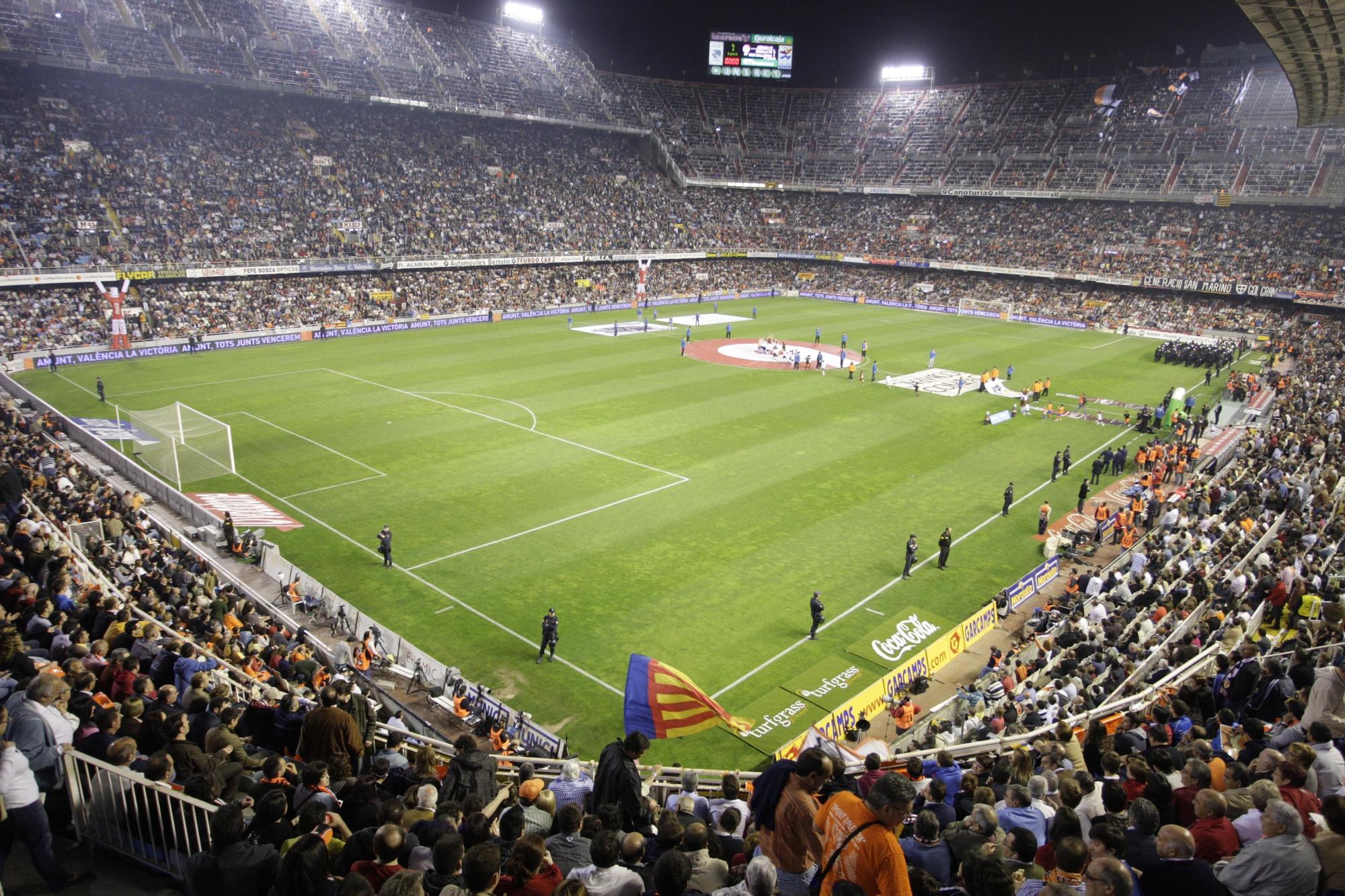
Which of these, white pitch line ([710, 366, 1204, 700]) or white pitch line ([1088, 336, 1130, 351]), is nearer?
white pitch line ([710, 366, 1204, 700])

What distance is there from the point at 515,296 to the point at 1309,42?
53.1 meters

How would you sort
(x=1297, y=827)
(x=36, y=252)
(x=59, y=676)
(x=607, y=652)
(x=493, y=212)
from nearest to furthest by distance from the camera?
1. (x=1297, y=827)
2. (x=59, y=676)
3. (x=607, y=652)
4. (x=36, y=252)
5. (x=493, y=212)

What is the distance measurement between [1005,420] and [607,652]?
90.7 ft

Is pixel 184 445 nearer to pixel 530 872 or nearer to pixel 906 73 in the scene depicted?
pixel 530 872

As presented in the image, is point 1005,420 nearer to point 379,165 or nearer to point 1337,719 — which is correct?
point 1337,719

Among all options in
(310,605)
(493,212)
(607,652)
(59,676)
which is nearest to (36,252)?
(493,212)

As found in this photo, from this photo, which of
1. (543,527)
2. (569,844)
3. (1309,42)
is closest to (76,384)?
(543,527)

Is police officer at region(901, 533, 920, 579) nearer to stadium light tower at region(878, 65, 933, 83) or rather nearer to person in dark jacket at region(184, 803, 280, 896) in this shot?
person in dark jacket at region(184, 803, 280, 896)

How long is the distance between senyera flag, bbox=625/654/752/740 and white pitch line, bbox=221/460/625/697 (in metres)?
4.20

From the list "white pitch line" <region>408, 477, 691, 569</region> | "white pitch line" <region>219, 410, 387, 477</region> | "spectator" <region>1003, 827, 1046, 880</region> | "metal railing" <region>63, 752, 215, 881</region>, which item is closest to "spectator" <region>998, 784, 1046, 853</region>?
"spectator" <region>1003, 827, 1046, 880</region>

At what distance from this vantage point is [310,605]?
65.8 ft

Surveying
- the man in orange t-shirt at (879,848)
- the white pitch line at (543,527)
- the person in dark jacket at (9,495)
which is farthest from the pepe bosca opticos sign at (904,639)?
the person in dark jacket at (9,495)

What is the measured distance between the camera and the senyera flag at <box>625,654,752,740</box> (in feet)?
44.5

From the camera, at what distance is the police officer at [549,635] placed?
18703 millimetres
